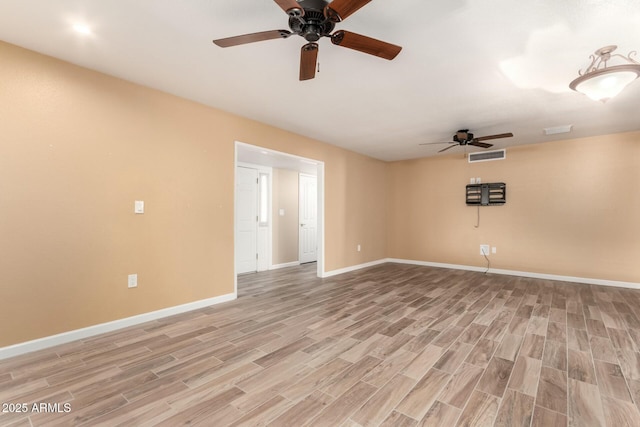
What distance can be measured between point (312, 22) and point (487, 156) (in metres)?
5.43

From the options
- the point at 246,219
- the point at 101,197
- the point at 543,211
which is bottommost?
the point at 246,219

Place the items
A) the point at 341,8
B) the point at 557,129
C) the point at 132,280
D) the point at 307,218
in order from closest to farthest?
the point at 341,8, the point at 132,280, the point at 557,129, the point at 307,218

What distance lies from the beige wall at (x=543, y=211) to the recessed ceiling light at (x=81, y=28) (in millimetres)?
6319

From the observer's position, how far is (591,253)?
491cm

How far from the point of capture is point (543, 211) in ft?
17.5

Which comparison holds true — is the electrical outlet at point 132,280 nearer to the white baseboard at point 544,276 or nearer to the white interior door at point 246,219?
the white interior door at point 246,219

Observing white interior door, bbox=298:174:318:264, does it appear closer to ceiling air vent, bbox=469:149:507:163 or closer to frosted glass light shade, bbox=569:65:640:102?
ceiling air vent, bbox=469:149:507:163

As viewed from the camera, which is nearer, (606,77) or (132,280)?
(606,77)

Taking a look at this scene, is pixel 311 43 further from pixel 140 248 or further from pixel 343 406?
pixel 140 248

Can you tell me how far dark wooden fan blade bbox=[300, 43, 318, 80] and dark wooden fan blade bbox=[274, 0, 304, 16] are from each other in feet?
1.09

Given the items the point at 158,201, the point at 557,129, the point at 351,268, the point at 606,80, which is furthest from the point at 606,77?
the point at 351,268

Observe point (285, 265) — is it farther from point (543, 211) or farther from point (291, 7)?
point (291, 7)

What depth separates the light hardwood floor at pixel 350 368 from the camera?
5.47 ft

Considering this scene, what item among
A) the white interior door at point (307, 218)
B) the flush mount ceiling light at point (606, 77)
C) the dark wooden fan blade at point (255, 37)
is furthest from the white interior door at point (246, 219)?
the flush mount ceiling light at point (606, 77)
